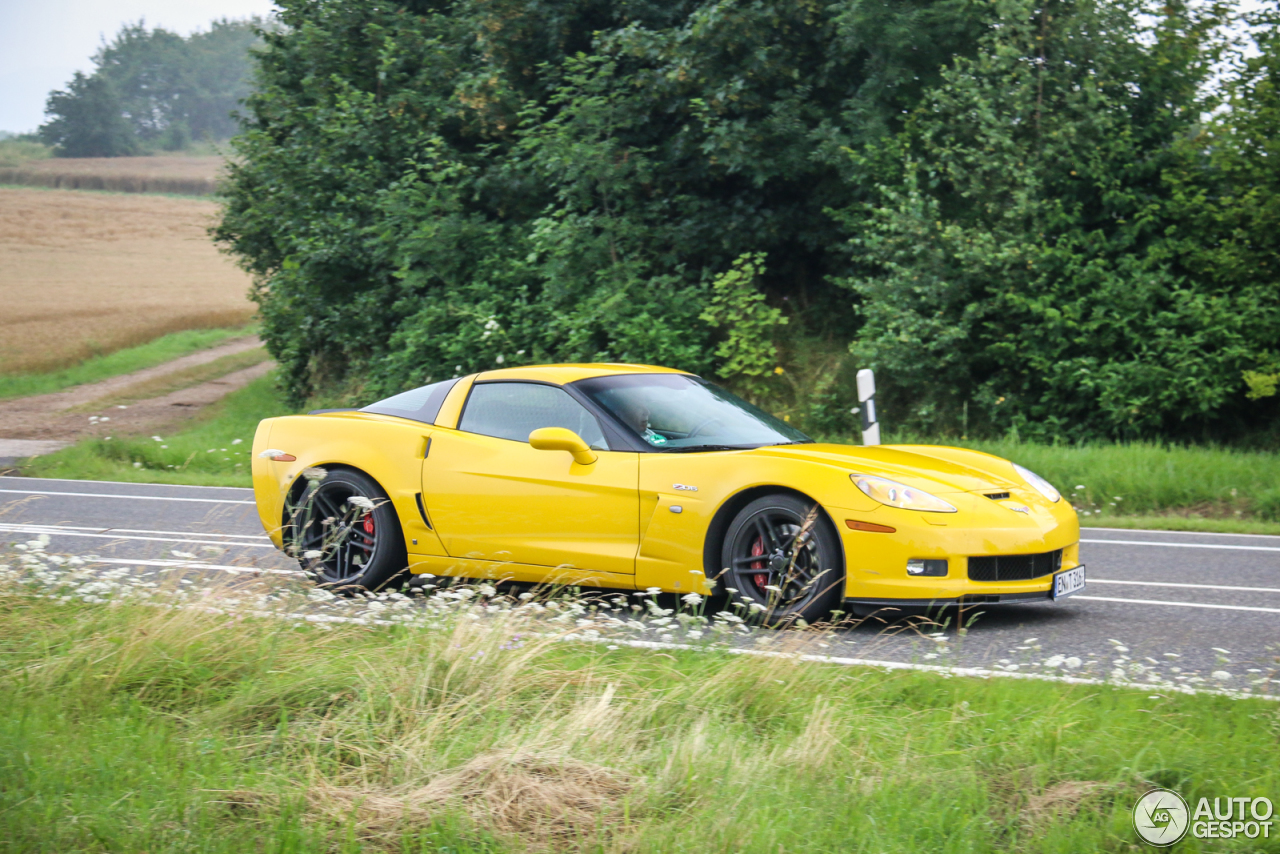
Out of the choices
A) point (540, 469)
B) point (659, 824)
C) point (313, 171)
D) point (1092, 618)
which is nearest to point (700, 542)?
point (540, 469)

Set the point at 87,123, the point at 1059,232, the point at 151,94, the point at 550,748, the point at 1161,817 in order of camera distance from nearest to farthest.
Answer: the point at 1161,817 → the point at 550,748 → the point at 1059,232 → the point at 87,123 → the point at 151,94

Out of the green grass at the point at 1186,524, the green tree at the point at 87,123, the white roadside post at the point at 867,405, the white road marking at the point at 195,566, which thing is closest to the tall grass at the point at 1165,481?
the green grass at the point at 1186,524

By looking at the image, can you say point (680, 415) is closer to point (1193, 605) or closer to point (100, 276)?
point (1193, 605)

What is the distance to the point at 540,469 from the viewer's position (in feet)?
20.9

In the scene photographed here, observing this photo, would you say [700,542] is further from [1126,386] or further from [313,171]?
[313,171]

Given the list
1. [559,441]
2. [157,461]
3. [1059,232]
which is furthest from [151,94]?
[559,441]

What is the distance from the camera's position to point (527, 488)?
251 inches

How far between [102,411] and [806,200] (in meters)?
15.3

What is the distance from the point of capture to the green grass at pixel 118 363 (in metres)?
27.9

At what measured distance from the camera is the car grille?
5.57 metres

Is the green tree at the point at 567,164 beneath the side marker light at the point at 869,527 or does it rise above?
above

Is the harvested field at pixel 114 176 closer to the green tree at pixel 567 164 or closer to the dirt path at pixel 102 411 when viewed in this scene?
the dirt path at pixel 102 411

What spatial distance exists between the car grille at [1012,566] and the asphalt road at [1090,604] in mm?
281

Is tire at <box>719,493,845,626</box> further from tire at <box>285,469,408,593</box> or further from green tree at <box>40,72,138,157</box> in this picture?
green tree at <box>40,72,138,157</box>
